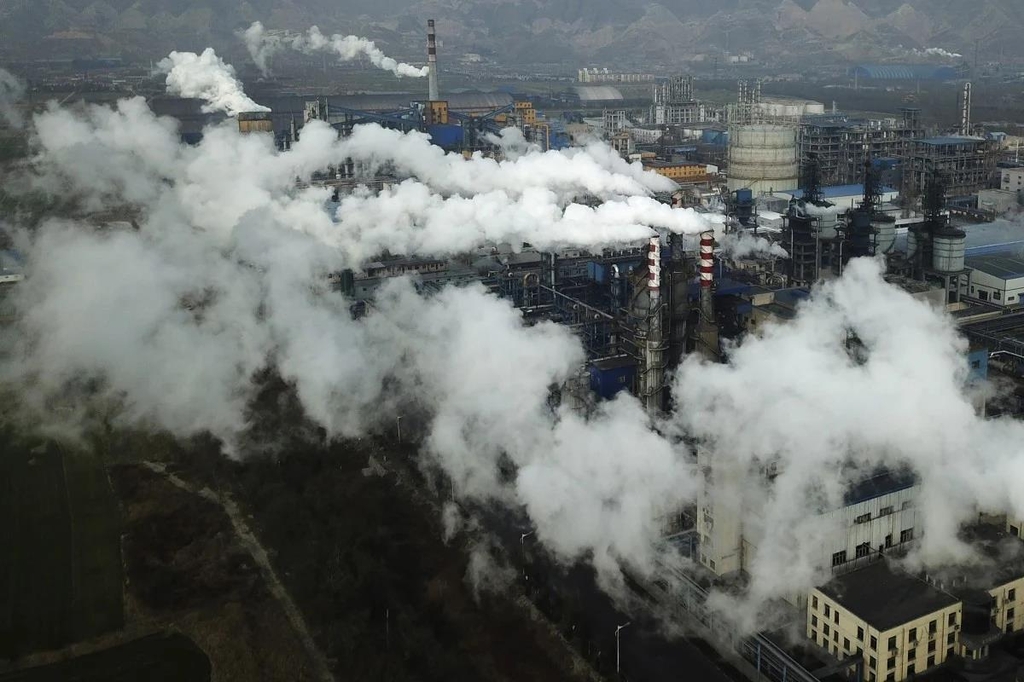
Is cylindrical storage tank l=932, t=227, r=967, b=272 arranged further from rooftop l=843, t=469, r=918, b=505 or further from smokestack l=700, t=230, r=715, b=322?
rooftop l=843, t=469, r=918, b=505

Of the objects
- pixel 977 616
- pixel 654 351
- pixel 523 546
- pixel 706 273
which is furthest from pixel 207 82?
pixel 977 616

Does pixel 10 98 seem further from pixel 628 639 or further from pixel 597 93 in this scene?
pixel 597 93

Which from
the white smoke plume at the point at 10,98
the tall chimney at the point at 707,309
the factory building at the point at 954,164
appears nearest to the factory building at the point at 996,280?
the tall chimney at the point at 707,309

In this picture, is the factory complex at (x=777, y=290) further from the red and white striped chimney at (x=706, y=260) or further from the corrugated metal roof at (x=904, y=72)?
the corrugated metal roof at (x=904, y=72)

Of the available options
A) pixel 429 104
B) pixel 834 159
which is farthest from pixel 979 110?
pixel 429 104

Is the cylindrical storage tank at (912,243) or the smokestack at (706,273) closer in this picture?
the smokestack at (706,273)
